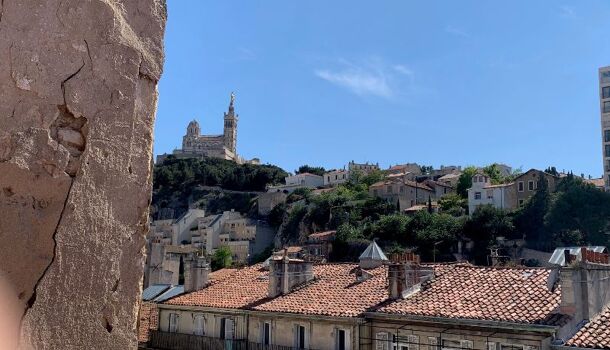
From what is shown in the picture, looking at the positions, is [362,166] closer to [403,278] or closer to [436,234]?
[436,234]

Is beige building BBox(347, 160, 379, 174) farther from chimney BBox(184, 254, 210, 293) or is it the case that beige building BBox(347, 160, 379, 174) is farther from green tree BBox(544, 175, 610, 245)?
chimney BBox(184, 254, 210, 293)

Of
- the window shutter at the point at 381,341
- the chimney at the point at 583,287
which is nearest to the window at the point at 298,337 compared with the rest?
the window shutter at the point at 381,341

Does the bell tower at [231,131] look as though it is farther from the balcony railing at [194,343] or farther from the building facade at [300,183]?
the balcony railing at [194,343]

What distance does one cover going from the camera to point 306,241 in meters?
85.8

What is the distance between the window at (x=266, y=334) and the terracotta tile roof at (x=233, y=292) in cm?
134

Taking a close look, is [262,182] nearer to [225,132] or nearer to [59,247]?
[225,132]

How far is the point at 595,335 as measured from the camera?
49.2ft

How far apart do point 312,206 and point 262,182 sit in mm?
38878

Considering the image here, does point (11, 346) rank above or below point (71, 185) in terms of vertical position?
below

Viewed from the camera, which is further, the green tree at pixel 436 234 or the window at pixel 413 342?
the green tree at pixel 436 234

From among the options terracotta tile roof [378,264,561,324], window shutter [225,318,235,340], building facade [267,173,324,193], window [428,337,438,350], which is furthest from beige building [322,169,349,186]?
window [428,337,438,350]

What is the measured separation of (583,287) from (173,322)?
59.4 ft

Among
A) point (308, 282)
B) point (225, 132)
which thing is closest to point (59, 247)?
point (308, 282)

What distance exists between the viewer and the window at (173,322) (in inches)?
1070
